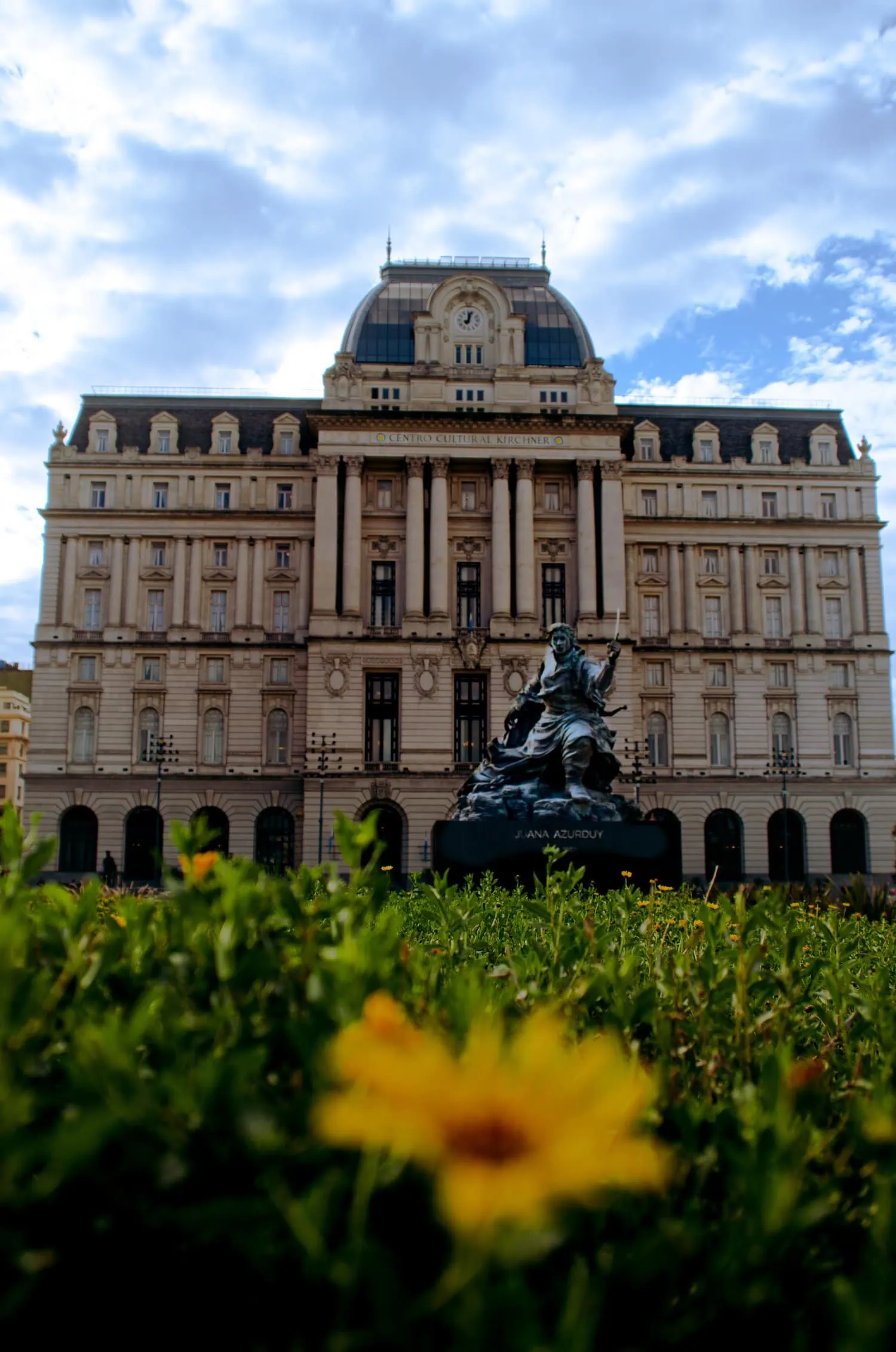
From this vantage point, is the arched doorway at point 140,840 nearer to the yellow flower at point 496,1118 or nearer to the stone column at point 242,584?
the stone column at point 242,584

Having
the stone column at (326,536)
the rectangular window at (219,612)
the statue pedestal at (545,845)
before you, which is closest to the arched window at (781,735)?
the stone column at (326,536)

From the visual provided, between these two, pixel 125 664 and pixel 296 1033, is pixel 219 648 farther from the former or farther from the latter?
pixel 296 1033

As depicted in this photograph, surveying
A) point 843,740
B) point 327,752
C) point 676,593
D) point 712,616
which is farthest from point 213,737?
point 843,740

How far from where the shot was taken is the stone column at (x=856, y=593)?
61219 millimetres

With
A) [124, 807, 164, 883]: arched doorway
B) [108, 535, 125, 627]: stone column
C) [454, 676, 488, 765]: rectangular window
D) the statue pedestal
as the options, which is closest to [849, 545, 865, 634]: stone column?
[454, 676, 488, 765]: rectangular window

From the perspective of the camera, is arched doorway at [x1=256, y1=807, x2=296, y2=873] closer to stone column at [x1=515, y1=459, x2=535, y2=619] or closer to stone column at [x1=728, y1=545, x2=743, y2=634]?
stone column at [x1=515, y1=459, x2=535, y2=619]

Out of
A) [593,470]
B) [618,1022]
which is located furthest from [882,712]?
Result: [618,1022]

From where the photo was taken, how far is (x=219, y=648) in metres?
59.4

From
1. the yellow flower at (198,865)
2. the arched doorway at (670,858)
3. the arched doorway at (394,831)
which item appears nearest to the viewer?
the yellow flower at (198,865)

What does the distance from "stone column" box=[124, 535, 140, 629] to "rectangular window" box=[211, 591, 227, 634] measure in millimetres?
4421

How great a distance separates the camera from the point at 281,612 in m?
60.8

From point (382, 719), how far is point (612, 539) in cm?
1664

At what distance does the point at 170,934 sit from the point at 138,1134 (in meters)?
0.75

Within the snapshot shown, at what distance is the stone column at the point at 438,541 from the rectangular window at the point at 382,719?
4662mm
